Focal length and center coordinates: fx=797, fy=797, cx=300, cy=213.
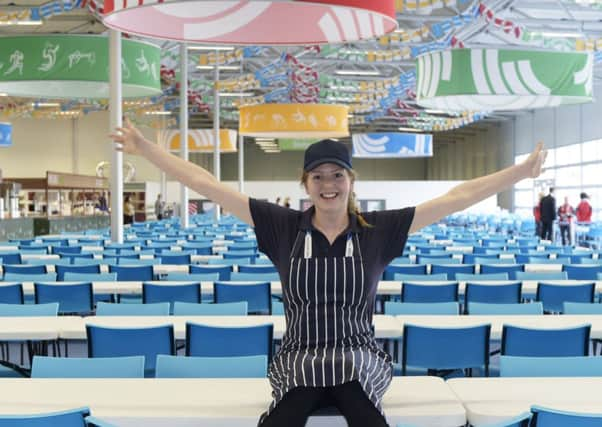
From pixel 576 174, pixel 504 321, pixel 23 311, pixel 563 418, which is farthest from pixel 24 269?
pixel 576 174

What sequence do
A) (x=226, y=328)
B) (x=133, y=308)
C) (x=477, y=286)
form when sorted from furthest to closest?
(x=477, y=286) → (x=133, y=308) → (x=226, y=328)

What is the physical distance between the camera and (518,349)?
4.28m

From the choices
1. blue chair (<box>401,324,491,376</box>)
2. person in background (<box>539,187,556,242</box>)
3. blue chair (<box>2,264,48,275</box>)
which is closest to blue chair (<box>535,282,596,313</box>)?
blue chair (<box>401,324,491,376</box>)

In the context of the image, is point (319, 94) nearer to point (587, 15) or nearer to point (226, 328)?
point (587, 15)

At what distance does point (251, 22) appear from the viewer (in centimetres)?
445

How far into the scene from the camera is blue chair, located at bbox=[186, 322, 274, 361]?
4.23 metres

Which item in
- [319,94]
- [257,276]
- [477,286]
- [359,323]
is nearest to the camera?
[359,323]

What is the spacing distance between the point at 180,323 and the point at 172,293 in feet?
6.31

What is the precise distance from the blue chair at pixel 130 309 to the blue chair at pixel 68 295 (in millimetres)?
1433

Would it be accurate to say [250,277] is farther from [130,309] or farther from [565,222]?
[565,222]

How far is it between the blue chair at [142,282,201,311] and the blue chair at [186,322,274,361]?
2213 mm

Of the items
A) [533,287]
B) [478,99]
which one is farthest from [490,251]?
[533,287]

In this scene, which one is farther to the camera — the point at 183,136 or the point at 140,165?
the point at 140,165

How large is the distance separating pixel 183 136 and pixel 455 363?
1577 cm
